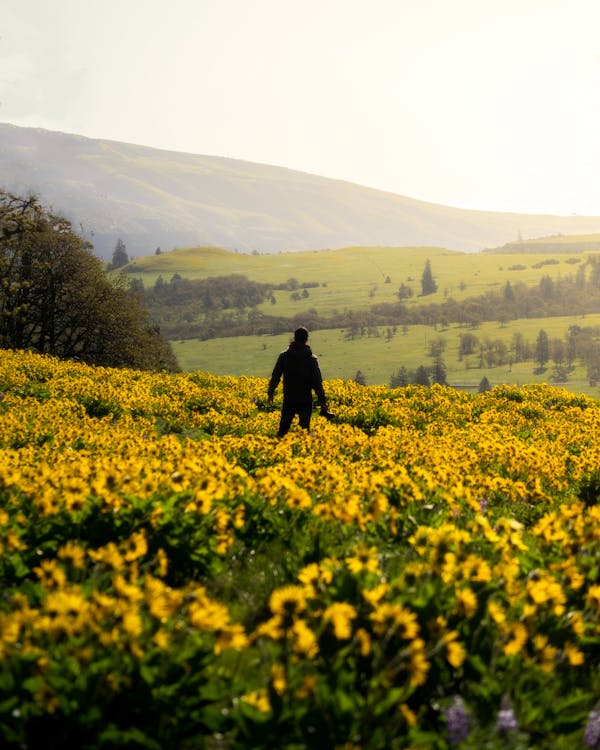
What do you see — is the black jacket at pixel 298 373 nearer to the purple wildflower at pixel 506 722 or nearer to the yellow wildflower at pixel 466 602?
the yellow wildflower at pixel 466 602

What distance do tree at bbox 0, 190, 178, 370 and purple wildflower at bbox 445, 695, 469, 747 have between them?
132ft

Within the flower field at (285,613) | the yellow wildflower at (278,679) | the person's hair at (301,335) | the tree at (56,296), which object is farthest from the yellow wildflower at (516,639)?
the tree at (56,296)

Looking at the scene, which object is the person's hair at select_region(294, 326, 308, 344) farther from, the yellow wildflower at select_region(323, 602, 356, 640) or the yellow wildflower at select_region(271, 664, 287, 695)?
the yellow wildflower at select_region(271, 664, 287, 695)

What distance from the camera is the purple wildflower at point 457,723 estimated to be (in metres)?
4.16

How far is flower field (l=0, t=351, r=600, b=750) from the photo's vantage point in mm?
4020

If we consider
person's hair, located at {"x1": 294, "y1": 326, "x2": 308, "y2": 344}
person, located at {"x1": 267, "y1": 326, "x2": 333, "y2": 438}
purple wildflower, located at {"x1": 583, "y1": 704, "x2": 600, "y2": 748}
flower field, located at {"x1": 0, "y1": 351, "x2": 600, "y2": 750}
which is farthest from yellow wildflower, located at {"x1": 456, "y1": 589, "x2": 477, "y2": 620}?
person, located at {"x1": 267, "y1": 326, "x2": 333, "y2": 438}

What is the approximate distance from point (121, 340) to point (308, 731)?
43365 millimetres

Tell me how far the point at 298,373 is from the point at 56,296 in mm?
33000

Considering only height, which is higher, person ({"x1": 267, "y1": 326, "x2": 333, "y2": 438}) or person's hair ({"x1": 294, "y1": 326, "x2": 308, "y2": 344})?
person's hair ({"x1": 294, "y1": 326, "x2": 308, "y2": 344})

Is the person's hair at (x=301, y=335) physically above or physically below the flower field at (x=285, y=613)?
above

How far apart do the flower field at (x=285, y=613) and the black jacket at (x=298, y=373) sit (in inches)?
199

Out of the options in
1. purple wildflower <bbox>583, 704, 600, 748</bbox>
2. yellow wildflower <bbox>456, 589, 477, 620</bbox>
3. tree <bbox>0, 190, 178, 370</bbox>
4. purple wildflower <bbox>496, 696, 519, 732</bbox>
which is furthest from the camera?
tree <bbox>0, 190, 178, 370</bbox>

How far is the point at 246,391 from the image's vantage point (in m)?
24.6

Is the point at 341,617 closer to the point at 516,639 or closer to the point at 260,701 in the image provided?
the point at 260,701
